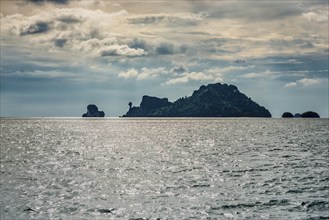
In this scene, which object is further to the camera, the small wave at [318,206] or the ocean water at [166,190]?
the small wave at [318,206]

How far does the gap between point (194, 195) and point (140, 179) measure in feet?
50.7

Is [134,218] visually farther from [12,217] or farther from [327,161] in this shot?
[327,161]

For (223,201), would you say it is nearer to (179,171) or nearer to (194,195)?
(194,195)

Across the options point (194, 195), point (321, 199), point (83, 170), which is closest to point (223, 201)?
point (194, 195)

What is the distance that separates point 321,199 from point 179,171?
30.4 m

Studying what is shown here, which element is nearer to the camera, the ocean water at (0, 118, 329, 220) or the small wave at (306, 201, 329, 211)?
the ocean water at (0, 118, 329, 220)

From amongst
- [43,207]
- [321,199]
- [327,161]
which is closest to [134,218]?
[43,207]

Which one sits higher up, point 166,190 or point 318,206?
point 318,206

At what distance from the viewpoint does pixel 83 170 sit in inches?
3044

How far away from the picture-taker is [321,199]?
159ft

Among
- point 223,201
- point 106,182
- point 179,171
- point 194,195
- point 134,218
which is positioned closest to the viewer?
point 134,218

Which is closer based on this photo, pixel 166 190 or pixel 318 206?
pixel 318 206

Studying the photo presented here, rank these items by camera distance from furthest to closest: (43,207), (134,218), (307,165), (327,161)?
1. (327,161)
2. (307,165)
3. (43,207)
4. (134,218)

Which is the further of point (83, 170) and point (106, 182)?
point (83, 170)
